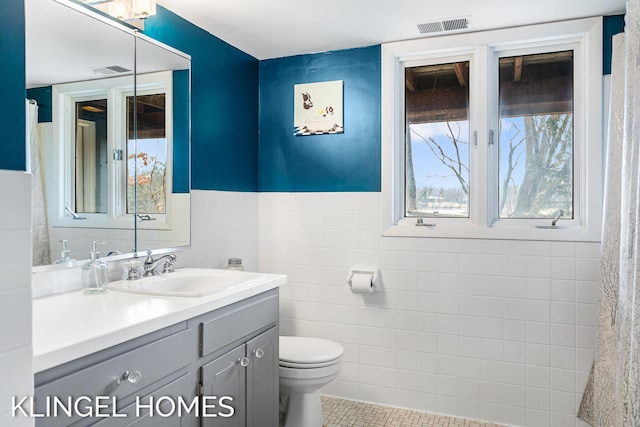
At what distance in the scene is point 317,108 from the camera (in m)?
2.96

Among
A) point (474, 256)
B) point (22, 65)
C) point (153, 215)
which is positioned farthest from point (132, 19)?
point (474, 256)

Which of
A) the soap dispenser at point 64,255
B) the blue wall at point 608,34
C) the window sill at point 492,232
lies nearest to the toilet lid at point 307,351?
the window sill at point 492,232

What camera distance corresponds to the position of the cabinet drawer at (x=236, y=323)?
1.63 meters

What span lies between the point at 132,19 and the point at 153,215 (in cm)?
90

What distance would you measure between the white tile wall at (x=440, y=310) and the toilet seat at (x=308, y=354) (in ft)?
1.48

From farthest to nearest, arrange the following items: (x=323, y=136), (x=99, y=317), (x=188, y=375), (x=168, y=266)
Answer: (x=323, y=136) < (x=168, y=266) < (x=188, y=375) < (x=99, y=317)

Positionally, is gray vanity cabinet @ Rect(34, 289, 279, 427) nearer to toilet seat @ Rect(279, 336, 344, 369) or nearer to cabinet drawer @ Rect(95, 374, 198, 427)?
cabinet drawer @ Rect(95, 374, 198, 427)

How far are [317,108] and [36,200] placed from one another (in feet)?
5.78

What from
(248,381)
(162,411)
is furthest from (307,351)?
(162,411)

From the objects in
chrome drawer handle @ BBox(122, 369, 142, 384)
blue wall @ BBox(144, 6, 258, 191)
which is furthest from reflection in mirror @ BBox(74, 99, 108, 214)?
chrome drawer handle @ BBox(122, 369, 142, 384)

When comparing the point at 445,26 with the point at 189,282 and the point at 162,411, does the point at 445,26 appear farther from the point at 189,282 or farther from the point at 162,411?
the point at 162,411

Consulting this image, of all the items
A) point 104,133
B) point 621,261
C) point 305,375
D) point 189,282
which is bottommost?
point 305,375

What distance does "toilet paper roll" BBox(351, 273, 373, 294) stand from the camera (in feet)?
8.93

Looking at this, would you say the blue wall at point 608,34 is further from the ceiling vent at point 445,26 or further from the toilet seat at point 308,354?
the toilet seat at point 308,354
